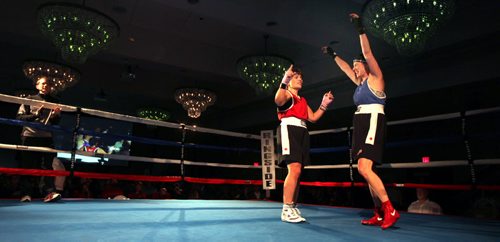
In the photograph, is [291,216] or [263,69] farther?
[263,69]

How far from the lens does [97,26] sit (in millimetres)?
4801

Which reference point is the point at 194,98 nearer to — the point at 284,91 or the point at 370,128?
the point at 284,91

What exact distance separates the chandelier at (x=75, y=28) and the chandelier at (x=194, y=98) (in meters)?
3.19

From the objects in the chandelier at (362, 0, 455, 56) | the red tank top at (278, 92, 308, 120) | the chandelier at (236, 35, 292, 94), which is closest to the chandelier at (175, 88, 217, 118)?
the chandelier at (236, 35, 292, 94)

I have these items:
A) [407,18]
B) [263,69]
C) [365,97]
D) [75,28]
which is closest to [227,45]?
[263,69]

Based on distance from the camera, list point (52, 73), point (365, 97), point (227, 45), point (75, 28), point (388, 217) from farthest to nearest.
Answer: point (227, 45)
point (52, 73)
point (75, 28)
point (365, 97)
point (388, 217)

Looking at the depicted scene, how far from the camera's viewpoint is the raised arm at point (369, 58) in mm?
2266

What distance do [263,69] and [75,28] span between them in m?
3.07

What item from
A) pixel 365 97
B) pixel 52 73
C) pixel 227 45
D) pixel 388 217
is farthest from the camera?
pixel 227 45

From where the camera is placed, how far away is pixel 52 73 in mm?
6469

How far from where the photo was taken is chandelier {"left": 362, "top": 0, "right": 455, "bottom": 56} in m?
3.81

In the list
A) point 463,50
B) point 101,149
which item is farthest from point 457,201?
point 101,149

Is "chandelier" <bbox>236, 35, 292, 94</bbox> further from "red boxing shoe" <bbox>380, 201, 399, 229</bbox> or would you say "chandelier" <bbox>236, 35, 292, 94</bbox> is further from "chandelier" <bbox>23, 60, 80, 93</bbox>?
"red boxing shoe" <bbox>380, 201, 399, 229</bbox>

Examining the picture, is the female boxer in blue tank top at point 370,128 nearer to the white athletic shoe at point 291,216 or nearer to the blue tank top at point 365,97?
the blue tank top at point 365,97
